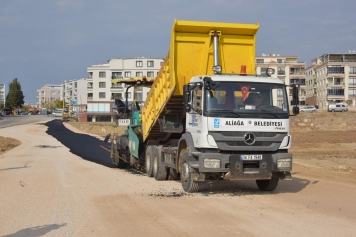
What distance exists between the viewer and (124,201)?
10.6 meters

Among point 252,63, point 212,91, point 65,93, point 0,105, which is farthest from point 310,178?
point 65,93

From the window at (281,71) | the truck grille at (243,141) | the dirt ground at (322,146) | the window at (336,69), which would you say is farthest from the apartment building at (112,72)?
the truck grille at (243,141)

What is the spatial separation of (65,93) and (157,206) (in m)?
190

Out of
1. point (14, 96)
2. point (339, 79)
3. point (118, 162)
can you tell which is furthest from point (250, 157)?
point (14, 96)

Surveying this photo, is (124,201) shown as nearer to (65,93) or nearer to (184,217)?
(184,217)

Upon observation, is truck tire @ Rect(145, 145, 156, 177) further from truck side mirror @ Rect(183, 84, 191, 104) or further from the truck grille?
the truck grille

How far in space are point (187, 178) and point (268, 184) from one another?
2081 millimetres

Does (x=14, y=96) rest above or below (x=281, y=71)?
below

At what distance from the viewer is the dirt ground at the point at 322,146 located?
57.7 feet

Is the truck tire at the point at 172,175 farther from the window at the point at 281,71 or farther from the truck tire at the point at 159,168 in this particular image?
the window at the point at 281,71

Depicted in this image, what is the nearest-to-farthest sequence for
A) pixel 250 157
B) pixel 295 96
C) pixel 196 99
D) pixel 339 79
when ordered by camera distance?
pixel 250 157 → pixel 196 99 → pixel 295 96 → pixel 339 79

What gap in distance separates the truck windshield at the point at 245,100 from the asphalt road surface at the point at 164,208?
6.59 feet

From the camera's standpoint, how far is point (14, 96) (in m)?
146

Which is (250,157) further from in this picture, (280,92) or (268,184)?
(280,92)
